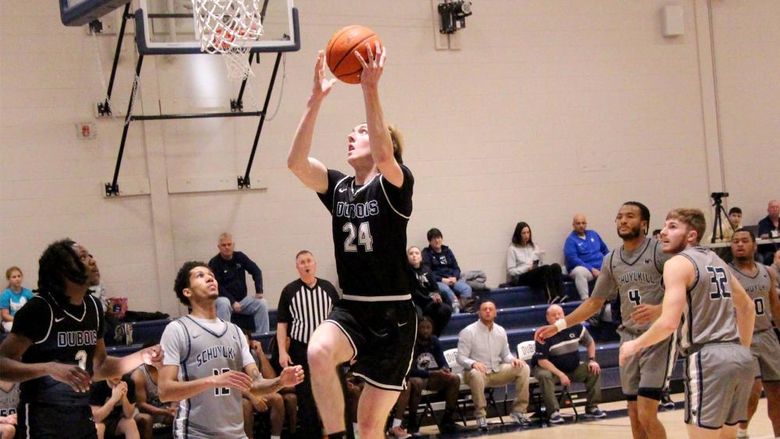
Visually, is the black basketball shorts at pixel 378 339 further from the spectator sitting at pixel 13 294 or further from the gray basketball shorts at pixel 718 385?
the spectator sitting at pixel 13 294

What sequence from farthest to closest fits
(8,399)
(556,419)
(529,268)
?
(529,268) < (556,419) < (8,399)

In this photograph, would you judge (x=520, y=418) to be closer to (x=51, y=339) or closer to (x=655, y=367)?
(x=655, y=367)

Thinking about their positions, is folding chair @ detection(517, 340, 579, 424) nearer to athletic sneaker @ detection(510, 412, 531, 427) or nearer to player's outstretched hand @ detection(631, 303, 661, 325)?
athletic sneaker @ detection(510, 412, 531, 427)

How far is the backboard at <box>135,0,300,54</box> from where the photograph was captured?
9.56 m

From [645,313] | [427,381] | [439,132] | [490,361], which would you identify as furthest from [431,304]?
[645,313]

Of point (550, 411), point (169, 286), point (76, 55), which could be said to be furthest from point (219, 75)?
point (550, 411)

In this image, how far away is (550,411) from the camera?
36.7ft

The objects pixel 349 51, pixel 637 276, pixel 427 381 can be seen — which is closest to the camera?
pixel 349 51

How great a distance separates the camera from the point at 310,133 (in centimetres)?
474

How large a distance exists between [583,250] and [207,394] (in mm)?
9919

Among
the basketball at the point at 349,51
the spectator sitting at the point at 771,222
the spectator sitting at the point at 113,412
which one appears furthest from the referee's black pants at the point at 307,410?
the spectator sitting at the point at 771,222

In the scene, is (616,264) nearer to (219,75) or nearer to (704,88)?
(219,75)

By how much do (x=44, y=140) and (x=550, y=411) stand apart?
22.2 ft

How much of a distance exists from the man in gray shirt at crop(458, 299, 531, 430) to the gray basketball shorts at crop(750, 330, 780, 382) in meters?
3.52
